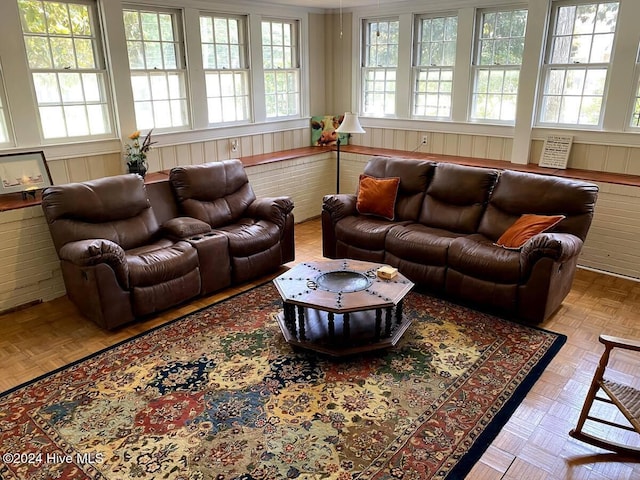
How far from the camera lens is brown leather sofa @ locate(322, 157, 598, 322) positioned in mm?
3438

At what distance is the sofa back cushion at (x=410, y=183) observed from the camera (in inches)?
179

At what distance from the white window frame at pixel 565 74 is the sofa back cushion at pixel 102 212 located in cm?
406

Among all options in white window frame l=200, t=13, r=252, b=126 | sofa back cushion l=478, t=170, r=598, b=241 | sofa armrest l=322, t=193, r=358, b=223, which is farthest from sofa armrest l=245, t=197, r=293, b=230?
sofa back cushion l=478, t=170, r=598, b=241

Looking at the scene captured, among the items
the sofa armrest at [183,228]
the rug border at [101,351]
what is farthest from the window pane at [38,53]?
the rug border at [101,351]

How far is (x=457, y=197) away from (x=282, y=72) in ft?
9.98

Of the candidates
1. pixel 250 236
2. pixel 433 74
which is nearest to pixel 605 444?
pixel 250 236

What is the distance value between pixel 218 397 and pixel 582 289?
3.18 metres

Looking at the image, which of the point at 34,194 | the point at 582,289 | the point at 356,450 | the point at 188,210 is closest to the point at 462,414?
the point at 356,450

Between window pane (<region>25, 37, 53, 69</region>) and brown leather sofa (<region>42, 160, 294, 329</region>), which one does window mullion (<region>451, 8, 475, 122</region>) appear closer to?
brown leather sofa (<region>42, 160, 294, 329</region>)

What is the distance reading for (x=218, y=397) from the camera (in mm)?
2717

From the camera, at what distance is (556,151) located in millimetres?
4922

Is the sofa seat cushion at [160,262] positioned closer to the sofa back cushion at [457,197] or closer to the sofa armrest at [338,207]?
the sofa armrest at [338,207]

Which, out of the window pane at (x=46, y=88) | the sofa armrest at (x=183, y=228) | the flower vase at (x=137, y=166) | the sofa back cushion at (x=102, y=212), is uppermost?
the window pane at (x=46, y=88)

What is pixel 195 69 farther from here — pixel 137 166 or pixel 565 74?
pixel 565 74
